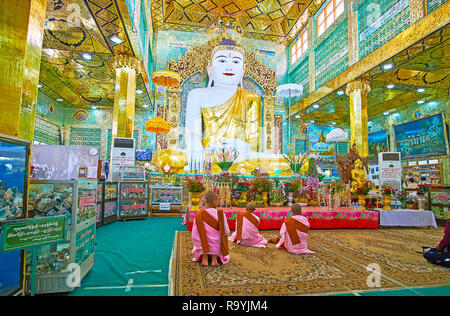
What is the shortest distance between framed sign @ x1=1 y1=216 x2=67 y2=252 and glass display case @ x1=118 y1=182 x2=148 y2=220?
13.4 ft

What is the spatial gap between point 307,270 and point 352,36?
317 inches

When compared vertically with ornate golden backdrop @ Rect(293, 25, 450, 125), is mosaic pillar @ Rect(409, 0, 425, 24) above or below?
above

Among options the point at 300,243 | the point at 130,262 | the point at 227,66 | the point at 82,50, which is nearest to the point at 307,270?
the point at 300,243

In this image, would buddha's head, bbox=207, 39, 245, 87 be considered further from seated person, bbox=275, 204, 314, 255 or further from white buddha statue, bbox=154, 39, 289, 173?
seated person, bbox=275, 204, 314, 255

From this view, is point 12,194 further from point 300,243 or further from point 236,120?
point 236,120

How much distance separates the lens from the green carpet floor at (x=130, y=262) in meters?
2.18

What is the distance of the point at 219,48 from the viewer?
34.2ft

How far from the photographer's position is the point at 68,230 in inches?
88.6

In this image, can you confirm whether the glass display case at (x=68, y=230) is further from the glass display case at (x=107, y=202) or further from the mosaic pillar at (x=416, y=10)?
the mosaic pillar at (x=416, y=10)

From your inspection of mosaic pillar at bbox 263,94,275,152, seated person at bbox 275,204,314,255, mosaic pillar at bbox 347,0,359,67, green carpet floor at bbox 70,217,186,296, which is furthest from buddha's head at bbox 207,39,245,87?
seated person at bbox 275,204,314,255

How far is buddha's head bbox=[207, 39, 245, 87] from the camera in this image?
10.4 m

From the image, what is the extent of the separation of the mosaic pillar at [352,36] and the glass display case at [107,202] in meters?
7.83
